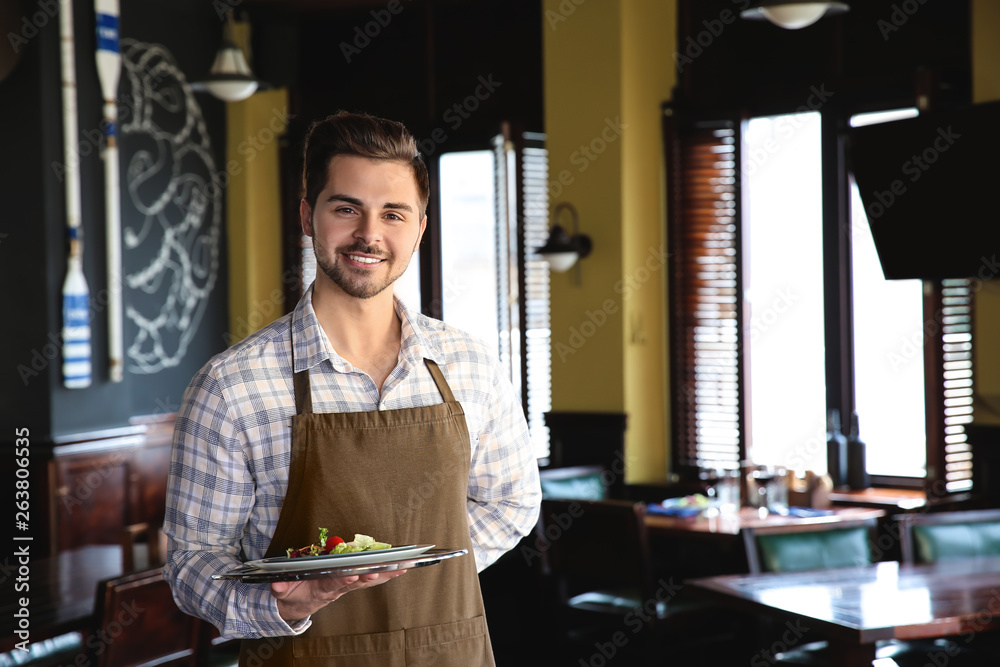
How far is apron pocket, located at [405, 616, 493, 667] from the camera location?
5.68ft

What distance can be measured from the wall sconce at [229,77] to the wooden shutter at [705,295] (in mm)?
2160

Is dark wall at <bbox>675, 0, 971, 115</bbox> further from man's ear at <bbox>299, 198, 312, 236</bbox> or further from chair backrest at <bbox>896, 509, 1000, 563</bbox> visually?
man's ear at <bbox>299, 198, 312, 236</bbox>

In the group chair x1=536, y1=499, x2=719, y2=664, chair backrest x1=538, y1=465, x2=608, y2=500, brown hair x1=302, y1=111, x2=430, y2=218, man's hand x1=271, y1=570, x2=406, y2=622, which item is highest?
brown hair x1=302, y1=111, x2=430, y2=218

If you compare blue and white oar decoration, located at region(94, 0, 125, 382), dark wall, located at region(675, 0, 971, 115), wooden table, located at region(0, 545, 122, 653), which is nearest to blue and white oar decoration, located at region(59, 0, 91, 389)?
blue and white oar decoration, located at region(94, 0, 125, 382)

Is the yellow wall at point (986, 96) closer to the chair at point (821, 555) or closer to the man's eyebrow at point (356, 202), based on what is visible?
the chair at point (821, 555)

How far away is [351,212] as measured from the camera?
1.74 m

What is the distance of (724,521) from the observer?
15.1 feet

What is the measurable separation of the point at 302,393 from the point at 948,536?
9.16 feet

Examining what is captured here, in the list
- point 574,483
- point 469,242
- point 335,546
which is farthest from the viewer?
point 469,242

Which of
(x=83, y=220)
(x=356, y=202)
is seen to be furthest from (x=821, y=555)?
(x=83, y=220)

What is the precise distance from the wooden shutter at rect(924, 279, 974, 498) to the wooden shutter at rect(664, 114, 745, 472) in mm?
927

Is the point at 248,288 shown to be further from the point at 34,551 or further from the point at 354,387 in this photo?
the point at 354,387

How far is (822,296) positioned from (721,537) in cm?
143

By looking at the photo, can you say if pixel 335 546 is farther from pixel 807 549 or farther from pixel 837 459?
pixel 837 459
